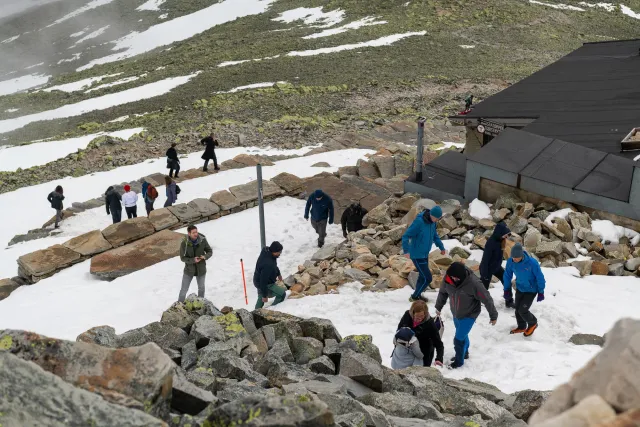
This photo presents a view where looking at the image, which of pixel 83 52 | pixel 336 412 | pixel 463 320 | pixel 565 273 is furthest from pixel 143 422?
pixel 83 52

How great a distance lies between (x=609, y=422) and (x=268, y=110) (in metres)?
30.7

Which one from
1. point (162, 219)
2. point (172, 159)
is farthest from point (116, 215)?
point (172, 159)

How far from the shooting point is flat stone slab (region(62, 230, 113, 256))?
562 inches

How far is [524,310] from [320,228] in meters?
5.99

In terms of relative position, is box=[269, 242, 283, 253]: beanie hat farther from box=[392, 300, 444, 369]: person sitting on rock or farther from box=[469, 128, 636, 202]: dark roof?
box=[469, 128, 636, 202]: dark roof

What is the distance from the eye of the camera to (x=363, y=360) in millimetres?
6898

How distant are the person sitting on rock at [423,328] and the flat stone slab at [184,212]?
929 centimetres

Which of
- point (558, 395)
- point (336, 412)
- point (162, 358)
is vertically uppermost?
point (558, 395)

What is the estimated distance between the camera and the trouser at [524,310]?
27.3 ft

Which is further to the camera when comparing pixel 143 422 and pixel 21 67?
pixel 21 67

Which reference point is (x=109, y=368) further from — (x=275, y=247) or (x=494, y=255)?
(x=494, y=255)

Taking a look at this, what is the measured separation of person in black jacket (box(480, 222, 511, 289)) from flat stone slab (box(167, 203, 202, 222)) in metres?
8.58

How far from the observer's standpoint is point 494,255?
9312 mm

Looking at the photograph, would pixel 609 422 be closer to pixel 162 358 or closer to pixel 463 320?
pixel 162 358
